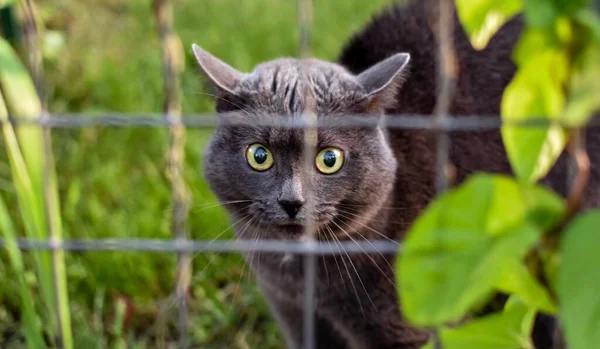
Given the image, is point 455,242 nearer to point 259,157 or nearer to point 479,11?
point 479,11

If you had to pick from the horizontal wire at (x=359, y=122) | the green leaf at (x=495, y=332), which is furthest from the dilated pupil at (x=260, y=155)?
the green leaf at (x=495, y=332)

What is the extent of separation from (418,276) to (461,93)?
1.08m

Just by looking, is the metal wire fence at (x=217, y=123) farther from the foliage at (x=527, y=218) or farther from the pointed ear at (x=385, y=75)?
Answer: the pointed ear at (x=385, y=75)

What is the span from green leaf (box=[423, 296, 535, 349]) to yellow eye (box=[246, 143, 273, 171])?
726 mm

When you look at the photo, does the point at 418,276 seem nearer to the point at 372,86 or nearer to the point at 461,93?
the point at 372,86

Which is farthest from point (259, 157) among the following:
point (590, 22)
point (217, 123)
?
point (590, 22)

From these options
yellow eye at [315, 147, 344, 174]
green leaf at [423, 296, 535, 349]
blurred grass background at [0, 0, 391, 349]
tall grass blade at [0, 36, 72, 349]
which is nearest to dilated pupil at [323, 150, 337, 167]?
yellow eye at [315, 147, 344, 174]

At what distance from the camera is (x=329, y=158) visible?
1.52 meters

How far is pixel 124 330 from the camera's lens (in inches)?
77.4

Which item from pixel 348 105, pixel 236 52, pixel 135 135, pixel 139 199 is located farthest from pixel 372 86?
pixel 236 52

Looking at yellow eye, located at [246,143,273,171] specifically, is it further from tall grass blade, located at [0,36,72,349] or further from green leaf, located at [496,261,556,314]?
green leaf, located at [496,261,556,314]

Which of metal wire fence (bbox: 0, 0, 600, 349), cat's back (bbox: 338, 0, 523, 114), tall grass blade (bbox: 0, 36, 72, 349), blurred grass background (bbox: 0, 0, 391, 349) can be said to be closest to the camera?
metal wire fence (bbox: 0, 0, 600, 349)

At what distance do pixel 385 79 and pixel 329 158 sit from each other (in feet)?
0.67

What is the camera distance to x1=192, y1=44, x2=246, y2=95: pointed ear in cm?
153
